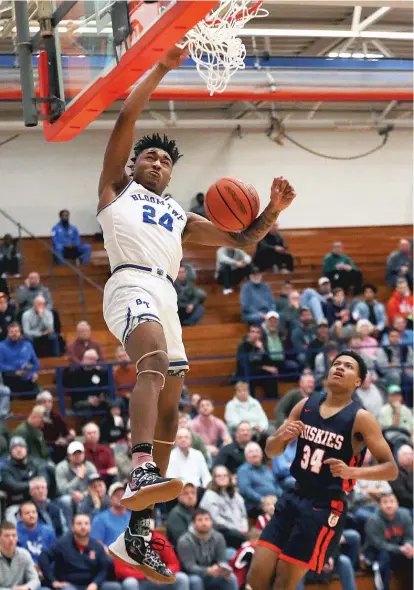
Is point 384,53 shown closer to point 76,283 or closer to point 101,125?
point 101,125

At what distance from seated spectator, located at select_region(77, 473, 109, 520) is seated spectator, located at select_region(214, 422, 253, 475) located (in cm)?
174

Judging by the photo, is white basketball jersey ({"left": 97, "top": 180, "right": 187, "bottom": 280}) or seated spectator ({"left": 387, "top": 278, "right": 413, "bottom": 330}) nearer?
white basketball jersey ({"left": 97, "top": 180, "right": 187, "bottom": 280})

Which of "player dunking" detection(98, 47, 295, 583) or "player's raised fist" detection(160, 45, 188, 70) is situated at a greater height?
"player's raised fist" detection(160, 45, 188, 70)

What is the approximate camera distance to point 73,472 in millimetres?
11672

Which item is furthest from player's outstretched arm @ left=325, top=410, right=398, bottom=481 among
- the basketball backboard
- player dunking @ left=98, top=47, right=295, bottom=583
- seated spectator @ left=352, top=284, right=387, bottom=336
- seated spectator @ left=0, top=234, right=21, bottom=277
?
seated spectator @ left=0, top=234, right=21, bottom=277

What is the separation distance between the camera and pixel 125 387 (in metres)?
14.4

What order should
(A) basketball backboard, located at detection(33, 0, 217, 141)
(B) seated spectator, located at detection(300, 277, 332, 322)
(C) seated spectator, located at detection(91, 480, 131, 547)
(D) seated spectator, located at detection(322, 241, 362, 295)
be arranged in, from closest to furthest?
(A) basketball backboard, located at detection(33, 0, 217, 141) < (C) seated spectator, located at detection(91, 480, 131, 547) < (B) seated spectator, located at detection(300, 277, 332, 322) < (D) seated spectator, located at detection(322, 241, 362, 295)

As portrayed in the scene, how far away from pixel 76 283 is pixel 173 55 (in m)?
12.7

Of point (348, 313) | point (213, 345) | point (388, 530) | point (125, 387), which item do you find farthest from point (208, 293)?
point (388, 530)

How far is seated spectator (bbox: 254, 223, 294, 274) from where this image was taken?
1884cm

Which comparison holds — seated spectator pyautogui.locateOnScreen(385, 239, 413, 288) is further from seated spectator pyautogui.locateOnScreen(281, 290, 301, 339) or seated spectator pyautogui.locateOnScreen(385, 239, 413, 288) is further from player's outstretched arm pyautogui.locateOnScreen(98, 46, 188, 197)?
player's outstretched arm pyautogui.locateOnScreen(98, 46, 188, 197)

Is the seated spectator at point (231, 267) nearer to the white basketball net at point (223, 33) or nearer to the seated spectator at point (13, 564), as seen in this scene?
the seated spectator at point (13, 564)

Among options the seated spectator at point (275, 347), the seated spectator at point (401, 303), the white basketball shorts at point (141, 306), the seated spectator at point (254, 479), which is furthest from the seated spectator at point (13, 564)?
the seated spectator at point (401, 303)

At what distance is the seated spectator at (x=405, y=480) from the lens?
490 inches
